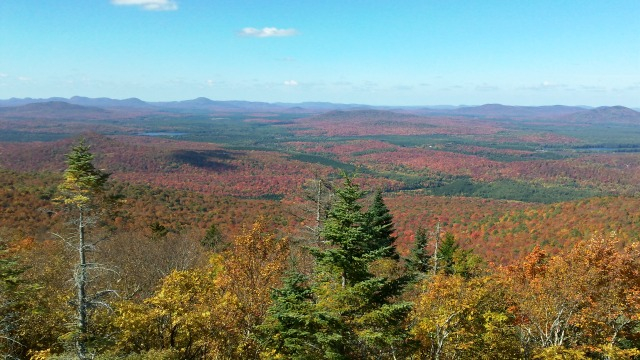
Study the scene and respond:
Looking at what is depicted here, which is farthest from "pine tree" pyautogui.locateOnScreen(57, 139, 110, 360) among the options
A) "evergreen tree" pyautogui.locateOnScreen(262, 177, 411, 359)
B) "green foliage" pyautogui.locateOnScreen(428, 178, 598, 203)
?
"green foliage" pyautogui.locateOnScreen(428, 178, 598, 203)

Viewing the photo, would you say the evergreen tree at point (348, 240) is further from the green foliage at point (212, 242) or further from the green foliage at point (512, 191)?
the green foliage at point (512, 191)

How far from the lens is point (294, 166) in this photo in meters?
170

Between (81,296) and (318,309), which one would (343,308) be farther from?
(81,296)

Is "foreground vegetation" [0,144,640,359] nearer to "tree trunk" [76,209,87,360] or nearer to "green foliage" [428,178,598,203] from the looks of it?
"tree trunk" [76,209,87,360]

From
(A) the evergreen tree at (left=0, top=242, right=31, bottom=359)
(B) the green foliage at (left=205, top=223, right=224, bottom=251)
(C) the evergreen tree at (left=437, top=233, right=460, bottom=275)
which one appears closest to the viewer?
(A) the evergreen tree at (left=0, top=242, right=31, bottom=359)

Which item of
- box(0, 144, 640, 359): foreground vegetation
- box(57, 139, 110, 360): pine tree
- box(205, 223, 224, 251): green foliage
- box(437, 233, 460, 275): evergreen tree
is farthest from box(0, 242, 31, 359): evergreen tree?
box(437, 233, 460, 275): evergreen tree

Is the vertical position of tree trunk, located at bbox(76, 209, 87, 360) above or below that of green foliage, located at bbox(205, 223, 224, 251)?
above

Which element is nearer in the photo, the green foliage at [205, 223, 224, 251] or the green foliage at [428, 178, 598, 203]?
the green foliage at [205, 223, 224, 251]

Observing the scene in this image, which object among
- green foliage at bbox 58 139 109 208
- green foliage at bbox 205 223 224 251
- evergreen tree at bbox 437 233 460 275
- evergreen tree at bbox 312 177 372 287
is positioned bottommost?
green foliage at bbox 205 223 224 251

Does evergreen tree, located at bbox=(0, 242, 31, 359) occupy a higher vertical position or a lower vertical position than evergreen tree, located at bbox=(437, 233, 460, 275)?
higher

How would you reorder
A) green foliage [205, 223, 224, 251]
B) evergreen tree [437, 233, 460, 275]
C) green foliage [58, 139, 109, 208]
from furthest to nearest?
green foliage [205, 223, 224, 251] < evergreen tree [437, 233, 460, 275] < green foliage [58, 139, 109, 208]

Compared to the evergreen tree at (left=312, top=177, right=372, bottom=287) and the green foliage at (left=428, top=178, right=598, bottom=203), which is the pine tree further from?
the green foliage at (left=428, top=178, right=598, bottom=203)

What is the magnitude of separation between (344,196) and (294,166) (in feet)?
516

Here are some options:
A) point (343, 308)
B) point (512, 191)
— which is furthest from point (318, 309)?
point (512, 191)
